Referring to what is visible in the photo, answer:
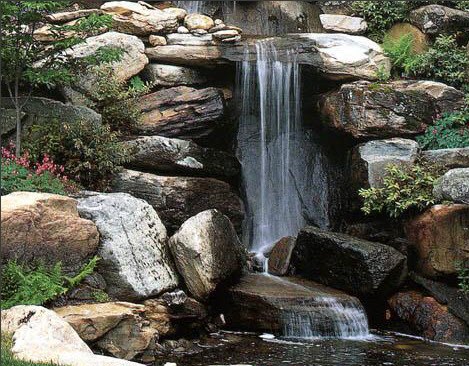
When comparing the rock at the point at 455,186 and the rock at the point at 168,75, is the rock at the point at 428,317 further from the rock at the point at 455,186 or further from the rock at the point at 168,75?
the rock at the point at 168,75

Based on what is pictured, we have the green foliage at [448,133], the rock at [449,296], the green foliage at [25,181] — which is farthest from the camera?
the green foliage at [448,133]

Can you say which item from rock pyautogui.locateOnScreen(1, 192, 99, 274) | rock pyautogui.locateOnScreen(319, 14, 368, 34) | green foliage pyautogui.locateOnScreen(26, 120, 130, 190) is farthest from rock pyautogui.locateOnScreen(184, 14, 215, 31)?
rock pyautogui.locateOnScreen(1, 192, 99, 274)

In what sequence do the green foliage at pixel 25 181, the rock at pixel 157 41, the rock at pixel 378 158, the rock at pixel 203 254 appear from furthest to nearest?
the rock at pixel 157 41, the rock at pixel 378 158, the rock at pixel 203 254, the green foliage at pixel 25 181

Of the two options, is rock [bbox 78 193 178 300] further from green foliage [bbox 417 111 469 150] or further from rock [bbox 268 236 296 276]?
green foliage [bbox 417 111 469 150]

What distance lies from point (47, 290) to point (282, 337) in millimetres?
3548

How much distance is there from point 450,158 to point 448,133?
4.00ft

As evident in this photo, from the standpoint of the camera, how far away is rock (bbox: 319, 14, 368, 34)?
53.2 feet

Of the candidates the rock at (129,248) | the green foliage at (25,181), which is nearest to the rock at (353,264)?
the rock at (129,248)

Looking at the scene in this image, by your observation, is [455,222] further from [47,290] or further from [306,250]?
[47,290]

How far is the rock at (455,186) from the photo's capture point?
33.6ft

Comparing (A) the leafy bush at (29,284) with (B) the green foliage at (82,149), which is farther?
(B) the green foliage at (82,149)

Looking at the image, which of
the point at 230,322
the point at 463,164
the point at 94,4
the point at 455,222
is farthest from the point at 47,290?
the point at 94,4

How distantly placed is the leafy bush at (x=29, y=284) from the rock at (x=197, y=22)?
25.6ft

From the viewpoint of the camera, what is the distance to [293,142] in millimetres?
14703
